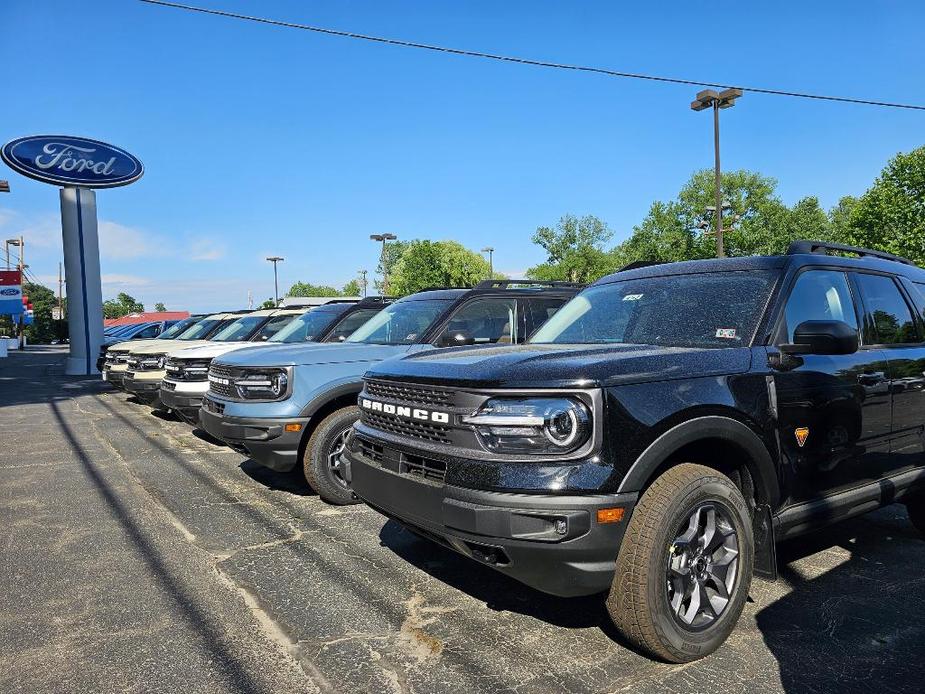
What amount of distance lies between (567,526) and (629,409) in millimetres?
546

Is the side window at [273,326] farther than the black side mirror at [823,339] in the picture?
Yes

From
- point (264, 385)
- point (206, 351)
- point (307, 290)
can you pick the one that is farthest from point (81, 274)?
point (307, 290)

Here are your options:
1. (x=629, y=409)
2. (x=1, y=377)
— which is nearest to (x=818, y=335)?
(x=629, y=409)

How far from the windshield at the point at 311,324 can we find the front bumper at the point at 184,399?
1.27m

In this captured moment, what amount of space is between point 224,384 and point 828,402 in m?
4.74

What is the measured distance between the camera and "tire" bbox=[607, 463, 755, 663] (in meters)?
2.64

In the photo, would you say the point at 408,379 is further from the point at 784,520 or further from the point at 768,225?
the point at 768,225

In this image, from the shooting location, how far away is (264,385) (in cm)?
542

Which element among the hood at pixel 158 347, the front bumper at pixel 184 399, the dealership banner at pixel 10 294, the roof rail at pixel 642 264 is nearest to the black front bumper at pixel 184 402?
the front bumper at pixel 184 399

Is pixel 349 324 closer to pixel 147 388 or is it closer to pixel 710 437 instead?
pixel 147 388

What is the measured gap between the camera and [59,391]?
655 inches

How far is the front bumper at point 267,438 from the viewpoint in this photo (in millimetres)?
5227

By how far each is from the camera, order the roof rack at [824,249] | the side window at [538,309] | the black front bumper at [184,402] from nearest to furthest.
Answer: the roof rack at [824,249], the side window at [538,309], the black front bumper at [184,402]

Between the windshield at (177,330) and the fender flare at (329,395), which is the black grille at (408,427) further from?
the windshield at (177,330)
